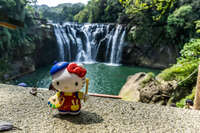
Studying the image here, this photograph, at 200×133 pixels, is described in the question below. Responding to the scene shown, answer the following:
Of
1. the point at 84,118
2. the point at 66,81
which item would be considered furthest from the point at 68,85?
the point at 84,118

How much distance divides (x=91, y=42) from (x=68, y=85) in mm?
20107

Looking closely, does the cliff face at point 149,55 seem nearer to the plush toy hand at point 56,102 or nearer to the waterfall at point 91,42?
the waterfall at point 91,42

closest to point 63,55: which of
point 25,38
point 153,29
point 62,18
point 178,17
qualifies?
point 25,38

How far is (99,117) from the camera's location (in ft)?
9.54

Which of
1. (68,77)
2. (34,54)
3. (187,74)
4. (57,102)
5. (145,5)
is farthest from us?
(34,54)

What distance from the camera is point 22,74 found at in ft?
43.3

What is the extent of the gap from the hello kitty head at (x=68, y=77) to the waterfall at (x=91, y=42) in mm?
18212

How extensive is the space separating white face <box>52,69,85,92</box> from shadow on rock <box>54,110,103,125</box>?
1.76 feet

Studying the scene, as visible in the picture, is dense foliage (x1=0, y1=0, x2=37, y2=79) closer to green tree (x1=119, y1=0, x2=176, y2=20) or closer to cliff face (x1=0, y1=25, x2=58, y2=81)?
cliff face (x1=0, y1=25, x2=58, y2=81)

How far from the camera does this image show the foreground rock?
A: 2.53m

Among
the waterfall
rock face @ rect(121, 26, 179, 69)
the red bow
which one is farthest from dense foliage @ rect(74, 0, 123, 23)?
the red bow

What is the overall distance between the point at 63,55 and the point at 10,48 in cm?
818

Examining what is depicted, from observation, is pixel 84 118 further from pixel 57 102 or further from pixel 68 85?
pixel 68 85

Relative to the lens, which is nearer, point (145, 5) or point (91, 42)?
point (145, 5)
